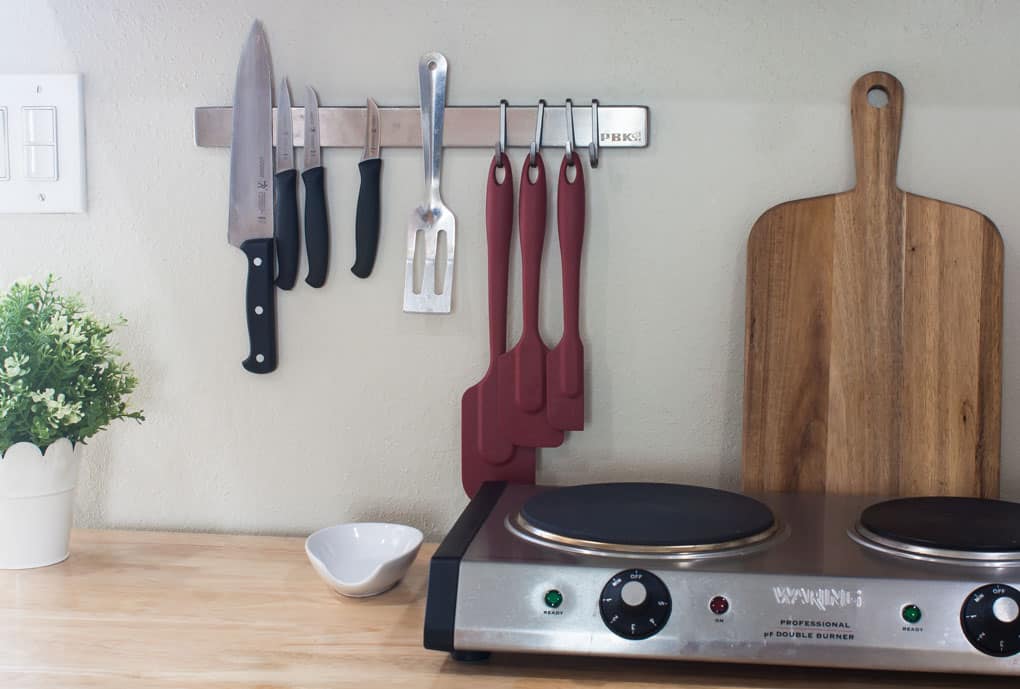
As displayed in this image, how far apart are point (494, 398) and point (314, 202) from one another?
1.08 ft

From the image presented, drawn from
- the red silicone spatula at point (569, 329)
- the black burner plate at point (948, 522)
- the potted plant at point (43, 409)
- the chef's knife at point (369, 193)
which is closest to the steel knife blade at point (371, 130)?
the chef's knife at point (369, 193)

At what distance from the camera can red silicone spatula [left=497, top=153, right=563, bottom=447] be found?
1.12 m

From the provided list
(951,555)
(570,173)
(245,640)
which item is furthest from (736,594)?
(570,173)

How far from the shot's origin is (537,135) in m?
1.12

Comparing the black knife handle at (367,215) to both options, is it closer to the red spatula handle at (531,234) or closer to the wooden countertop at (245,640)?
the red spatula handle at (531,234)

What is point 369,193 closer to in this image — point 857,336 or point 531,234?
point 531,234

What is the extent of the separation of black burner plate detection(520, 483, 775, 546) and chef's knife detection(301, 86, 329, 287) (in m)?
0.42

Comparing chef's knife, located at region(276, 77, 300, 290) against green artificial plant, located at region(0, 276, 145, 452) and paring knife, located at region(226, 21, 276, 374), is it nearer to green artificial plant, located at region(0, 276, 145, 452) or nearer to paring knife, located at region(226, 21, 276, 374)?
paring knife, located at region(226, 21, 276, 374)

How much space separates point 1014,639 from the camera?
2.39ft

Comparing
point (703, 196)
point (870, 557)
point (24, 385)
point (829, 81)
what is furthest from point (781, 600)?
point (24, 385)

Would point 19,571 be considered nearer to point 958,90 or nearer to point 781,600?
point 781,600

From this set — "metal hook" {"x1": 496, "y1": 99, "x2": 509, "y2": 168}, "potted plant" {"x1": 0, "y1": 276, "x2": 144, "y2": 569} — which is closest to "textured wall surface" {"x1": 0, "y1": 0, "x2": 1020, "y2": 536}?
"metal hook" {"x1": 496, "y1": 99, "x2": 509, "y2": 168}

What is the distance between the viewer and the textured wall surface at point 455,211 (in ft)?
3.63

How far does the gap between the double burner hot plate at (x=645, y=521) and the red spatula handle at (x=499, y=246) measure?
0.75 ft
